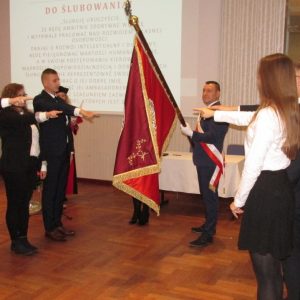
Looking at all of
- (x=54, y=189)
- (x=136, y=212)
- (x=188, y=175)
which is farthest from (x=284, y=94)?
(x=188, y=175)

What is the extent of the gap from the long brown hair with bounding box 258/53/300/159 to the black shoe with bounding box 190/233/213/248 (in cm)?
201

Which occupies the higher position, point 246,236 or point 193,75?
point 193,75

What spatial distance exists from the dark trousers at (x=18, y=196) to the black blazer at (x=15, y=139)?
0.07 m

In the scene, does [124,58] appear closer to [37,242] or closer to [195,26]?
[195,26]

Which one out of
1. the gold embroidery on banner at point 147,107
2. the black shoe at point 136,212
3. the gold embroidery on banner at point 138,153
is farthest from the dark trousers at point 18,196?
the black shoe at point 136,212

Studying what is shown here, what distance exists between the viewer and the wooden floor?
2783 millimetres

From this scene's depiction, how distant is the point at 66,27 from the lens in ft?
20.6

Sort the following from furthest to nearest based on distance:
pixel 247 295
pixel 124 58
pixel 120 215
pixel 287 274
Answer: pixel 124 58, pixel 120 215, pixel 247 295, pixel 287 274

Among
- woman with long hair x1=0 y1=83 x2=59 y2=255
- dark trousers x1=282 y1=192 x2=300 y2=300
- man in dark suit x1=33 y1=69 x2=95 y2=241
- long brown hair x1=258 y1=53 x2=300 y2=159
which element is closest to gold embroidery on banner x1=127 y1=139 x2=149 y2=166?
man in dark suit x1=33 y1=69 x2=95 y2=241

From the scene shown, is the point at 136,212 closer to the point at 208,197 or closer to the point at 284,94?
the point at 208,197

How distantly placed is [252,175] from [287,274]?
0.78 m

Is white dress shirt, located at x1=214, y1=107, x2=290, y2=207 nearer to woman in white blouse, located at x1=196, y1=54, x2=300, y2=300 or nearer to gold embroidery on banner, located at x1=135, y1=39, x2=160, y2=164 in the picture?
woman in white blouse, located at x1=196, y1=54, x2=300, y2=300

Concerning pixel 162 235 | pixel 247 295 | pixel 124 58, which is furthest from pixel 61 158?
pixel 124 58

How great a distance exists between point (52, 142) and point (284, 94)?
2.39 m
